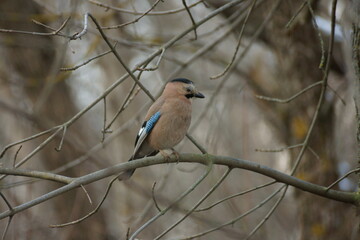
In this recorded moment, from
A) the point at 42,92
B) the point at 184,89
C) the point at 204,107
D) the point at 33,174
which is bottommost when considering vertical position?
the point at 33,174

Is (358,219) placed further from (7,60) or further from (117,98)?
(117,98)

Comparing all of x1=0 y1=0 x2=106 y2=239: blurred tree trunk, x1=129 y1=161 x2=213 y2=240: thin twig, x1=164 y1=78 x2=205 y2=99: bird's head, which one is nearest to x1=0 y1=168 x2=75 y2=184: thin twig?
x1=129 y1=161 x2=213 y2=240: thin twig

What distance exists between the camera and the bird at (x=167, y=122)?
5723 millimetres

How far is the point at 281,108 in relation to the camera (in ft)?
25.6

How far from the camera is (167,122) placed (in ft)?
18.9

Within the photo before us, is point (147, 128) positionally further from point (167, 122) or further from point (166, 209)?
point (166, 209)

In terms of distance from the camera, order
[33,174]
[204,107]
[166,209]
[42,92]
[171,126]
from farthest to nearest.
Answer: [204,107] < [42,92] < [171,126] < [166,209] < [33,174]

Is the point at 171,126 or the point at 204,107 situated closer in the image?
the point at 171,126

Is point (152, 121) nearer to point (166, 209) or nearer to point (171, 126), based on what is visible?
point (171, 126)

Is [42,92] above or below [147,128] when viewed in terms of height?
above

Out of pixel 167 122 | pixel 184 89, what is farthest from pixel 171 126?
pixel 184 89

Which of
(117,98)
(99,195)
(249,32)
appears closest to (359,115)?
(249,32)

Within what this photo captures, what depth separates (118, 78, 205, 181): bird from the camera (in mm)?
5723

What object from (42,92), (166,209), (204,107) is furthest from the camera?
(204,107)
